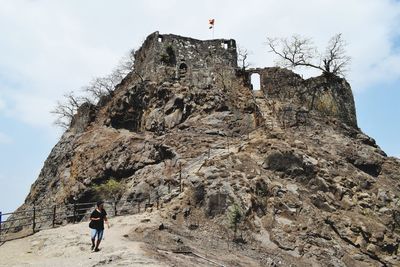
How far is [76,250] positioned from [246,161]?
11.5m

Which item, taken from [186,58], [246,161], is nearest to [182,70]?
[186,58]

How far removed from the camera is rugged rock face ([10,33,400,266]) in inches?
879

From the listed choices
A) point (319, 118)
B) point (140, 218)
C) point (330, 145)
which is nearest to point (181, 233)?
point (140, 218)

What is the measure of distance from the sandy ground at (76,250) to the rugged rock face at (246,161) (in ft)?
12.6

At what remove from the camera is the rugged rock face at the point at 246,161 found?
22.3 metres

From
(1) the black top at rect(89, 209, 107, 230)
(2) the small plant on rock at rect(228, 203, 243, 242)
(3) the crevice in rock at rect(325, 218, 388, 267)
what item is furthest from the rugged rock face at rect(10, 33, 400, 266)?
(1) the black top at rect(89, 209, 107, 230)

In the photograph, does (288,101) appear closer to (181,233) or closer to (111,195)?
(111,195)

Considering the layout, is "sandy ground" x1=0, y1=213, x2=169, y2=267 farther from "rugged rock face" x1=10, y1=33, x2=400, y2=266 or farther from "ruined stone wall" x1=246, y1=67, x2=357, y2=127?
"ruined stone wall" x1=246, y1=67, x2=357, y2=127

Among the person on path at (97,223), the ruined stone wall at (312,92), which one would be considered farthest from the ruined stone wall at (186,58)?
the person on path at (97,223)

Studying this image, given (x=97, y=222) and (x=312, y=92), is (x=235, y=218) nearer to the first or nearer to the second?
(x=97, y=222)

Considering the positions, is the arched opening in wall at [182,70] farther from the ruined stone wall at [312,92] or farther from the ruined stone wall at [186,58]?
the ruined stone wall at [312,92]

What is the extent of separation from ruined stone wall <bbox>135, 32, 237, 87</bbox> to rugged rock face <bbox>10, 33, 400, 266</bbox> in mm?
144

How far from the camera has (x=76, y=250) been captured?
54.5 feet

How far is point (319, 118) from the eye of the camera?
3241 cm
